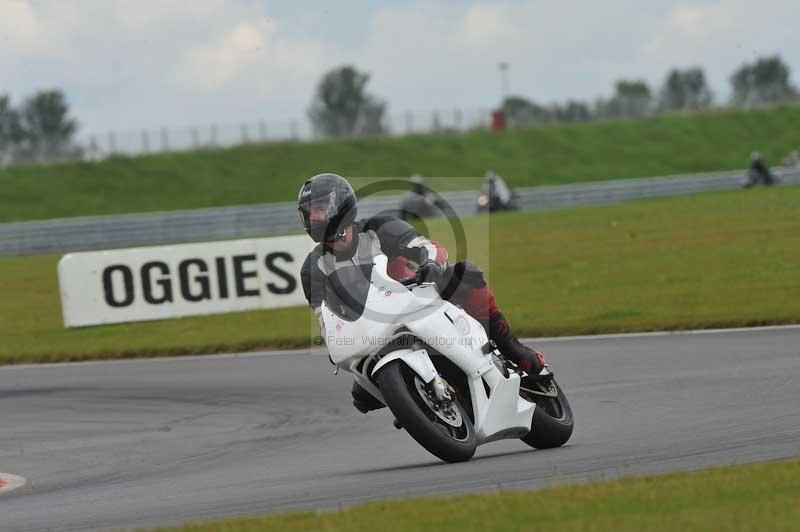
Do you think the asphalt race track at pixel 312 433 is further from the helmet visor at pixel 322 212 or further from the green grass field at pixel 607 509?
the helmet visor at pixel 322 212

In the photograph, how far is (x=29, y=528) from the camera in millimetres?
6906

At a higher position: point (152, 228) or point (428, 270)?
point (428, 270)

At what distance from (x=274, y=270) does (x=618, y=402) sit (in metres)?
10.3

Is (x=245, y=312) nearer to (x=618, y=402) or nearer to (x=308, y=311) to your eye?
(x=308, y=311)

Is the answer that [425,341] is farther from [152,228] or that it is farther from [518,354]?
[152,228]

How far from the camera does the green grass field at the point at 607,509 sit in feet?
18.4

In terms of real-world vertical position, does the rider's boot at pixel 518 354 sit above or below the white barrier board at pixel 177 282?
above

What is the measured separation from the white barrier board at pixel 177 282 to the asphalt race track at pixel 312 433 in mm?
4554

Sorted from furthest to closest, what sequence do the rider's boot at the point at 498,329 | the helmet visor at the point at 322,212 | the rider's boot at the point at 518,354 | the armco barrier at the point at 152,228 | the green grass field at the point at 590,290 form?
the armco barrier at the point at 152,228
the green grass field at the point at 590,290
the rider's boot at the point at 518,354
the rider's boot at the point at 498,329
the helmet visor at the point at 322,212

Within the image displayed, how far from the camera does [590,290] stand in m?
19.5

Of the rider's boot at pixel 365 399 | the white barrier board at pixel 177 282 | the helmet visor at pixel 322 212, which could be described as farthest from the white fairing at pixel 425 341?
the white barrier board at pixel 177 282

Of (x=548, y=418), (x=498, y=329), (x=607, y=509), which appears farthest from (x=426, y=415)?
(x=607, y=509)

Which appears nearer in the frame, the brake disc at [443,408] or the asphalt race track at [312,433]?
the asphalt race track at [312,433]

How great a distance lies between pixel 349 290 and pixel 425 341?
51 cm
